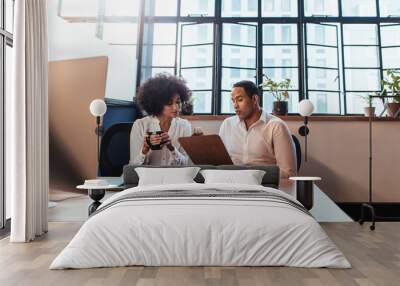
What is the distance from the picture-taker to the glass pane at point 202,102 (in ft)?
23.3

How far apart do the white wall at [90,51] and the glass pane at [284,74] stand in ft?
6.04

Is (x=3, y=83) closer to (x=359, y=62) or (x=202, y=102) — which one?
(x=202, y=102)

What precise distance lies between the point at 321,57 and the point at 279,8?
91cm

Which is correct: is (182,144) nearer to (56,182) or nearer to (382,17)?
(56,182)

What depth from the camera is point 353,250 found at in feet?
12.2

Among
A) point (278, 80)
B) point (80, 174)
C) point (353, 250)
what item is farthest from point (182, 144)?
point (278, 80)

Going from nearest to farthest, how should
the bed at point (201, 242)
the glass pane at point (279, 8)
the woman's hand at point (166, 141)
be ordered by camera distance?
the bed at point (201, 242) → the woman's hand at point (166, 141) → the glass pane at point (279, 8)

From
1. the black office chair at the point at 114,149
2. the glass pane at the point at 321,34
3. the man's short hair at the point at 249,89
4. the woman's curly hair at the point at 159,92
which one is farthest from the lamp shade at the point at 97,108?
the glass pane at the point at 321,34

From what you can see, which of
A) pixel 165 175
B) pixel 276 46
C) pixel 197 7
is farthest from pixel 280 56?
pixel 165 175

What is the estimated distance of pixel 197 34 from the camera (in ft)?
24.1

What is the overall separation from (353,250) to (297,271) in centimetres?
87

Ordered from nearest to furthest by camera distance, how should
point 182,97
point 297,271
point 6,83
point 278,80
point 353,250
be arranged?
point 297,271, point 353,250, point 6,83, point 182,97, point 278,80

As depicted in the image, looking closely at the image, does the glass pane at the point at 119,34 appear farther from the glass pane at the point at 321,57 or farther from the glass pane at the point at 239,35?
the glass pane at the point at 321,57

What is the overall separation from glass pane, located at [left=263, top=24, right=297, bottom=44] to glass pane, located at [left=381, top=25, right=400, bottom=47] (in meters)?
1.19
